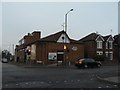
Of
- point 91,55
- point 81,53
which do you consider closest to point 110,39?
point 91,55

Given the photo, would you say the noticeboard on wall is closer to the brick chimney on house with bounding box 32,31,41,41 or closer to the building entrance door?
the building entrance door

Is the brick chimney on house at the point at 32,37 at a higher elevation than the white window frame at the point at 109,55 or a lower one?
higher

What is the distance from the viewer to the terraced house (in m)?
67.0

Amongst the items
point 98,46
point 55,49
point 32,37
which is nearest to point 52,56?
point 55,49

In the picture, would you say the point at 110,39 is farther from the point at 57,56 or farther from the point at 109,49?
the point at 57,56

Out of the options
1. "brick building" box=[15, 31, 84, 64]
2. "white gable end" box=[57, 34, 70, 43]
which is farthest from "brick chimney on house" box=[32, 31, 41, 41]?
"white gable end" box=[57, 34, 70, 43]

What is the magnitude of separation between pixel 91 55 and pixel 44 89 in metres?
53.7

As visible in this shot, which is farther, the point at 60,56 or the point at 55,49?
the point at 60,56

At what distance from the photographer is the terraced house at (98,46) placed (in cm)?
6700

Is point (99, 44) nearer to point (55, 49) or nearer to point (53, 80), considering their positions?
point (55, 49)

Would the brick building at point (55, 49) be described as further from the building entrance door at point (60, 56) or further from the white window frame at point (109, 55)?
the white window frame at point (109, 55)

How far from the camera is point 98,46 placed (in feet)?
222

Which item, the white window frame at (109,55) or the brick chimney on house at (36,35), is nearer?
the white window frame at (109,55)

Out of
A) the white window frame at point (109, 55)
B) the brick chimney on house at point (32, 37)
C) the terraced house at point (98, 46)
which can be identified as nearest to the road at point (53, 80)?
the terraced house at point (98, 46)
